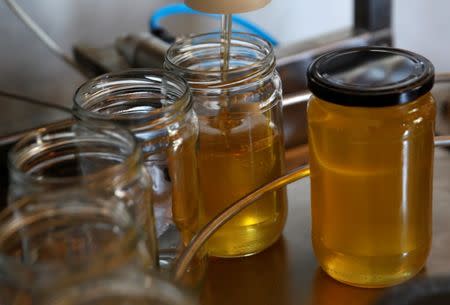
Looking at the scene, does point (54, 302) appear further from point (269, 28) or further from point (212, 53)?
point (269, 28)

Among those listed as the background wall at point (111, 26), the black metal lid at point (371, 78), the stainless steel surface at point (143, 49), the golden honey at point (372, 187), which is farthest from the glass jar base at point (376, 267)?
the background wall at point (111, 26)

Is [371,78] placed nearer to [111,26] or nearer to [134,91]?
[134,91]

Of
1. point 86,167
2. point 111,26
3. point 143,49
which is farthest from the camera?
point 111,26

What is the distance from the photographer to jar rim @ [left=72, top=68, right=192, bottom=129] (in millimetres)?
417

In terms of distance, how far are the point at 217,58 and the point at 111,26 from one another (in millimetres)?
560

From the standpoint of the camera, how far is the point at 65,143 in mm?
414

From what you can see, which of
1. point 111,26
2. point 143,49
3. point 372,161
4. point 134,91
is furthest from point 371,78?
point 111,26

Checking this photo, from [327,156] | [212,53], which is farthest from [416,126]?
[212,53]

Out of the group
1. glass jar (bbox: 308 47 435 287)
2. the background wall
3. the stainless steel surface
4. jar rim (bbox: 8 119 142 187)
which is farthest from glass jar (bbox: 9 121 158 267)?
the background wall

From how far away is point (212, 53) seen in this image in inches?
20.2

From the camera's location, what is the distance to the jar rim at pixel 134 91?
417 millimetres

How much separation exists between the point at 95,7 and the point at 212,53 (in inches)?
21.6

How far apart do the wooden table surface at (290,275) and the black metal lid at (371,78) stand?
122 mm

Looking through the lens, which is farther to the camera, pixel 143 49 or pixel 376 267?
pixel 143 49
